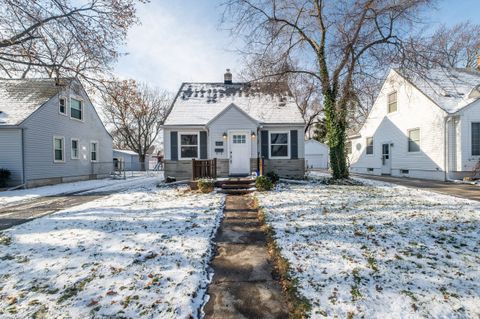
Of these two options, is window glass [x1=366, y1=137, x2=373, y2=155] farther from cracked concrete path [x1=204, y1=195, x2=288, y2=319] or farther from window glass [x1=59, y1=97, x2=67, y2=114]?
window glass [x1=59, y1=97, x2=67, y2=114]

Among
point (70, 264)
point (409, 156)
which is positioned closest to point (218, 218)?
point (70, 264)

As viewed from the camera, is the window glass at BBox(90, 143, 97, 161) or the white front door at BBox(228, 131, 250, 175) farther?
the window glass at BBox(90, 143, 97, 161)

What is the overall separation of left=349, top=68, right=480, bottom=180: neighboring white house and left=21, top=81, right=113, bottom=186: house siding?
17826mm

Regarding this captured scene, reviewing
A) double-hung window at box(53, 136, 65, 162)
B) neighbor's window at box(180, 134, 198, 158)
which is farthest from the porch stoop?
double-hung window at box(53, 136, 65, 162)

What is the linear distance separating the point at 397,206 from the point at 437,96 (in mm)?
10877

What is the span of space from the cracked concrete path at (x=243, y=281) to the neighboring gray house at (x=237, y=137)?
7.14 metres

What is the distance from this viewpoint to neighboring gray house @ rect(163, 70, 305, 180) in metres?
11.3

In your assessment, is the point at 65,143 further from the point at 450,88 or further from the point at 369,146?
the point at 450,88

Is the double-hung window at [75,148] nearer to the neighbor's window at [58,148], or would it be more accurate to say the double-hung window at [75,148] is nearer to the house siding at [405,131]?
the neighbor's window at [58,148]

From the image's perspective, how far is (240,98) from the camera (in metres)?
13.8

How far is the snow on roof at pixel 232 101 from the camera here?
12.0m

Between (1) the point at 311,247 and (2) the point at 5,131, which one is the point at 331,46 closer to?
(1) the point at 311,247

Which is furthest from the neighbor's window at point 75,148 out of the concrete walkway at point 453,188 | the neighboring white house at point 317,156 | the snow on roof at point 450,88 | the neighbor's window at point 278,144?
the neighboring white house at point 317,156

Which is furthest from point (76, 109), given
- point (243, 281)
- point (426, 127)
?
point (426, 127)
